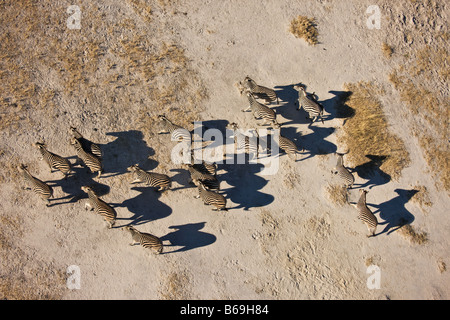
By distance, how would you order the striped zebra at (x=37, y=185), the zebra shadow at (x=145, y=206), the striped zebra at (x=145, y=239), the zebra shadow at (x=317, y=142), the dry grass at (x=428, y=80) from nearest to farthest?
the striped zebra at (x=145, y=239) < the striped zebra at (x=37, y=185) < the zebra shadow at (x=145, y=206) < the zebra shadow at (x=317, y=142) < the dry grass at (x=428, y=80)

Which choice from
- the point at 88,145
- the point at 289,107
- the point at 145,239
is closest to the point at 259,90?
the point at 289,107

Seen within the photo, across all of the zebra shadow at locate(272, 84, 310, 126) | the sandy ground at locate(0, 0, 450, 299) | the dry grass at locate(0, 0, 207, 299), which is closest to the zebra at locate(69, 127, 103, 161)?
the sandy ground at locate(0, 0, 450, 299)

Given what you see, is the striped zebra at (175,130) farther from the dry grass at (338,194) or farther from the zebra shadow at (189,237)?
the dry grass at (338,194)

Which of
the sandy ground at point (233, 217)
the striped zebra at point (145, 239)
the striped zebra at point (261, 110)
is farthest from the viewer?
the striped zebra at point (261, 110)

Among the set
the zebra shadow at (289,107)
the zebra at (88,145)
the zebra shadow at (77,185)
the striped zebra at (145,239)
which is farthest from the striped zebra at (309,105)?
the zebra shadow at (77,185)

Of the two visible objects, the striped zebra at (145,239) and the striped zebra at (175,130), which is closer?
the striped zebra at (145,239)

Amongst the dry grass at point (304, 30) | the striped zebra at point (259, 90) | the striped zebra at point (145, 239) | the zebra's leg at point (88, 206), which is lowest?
the striped zebra at point (145, 239)

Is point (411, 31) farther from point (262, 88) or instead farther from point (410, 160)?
point (262, 88)
